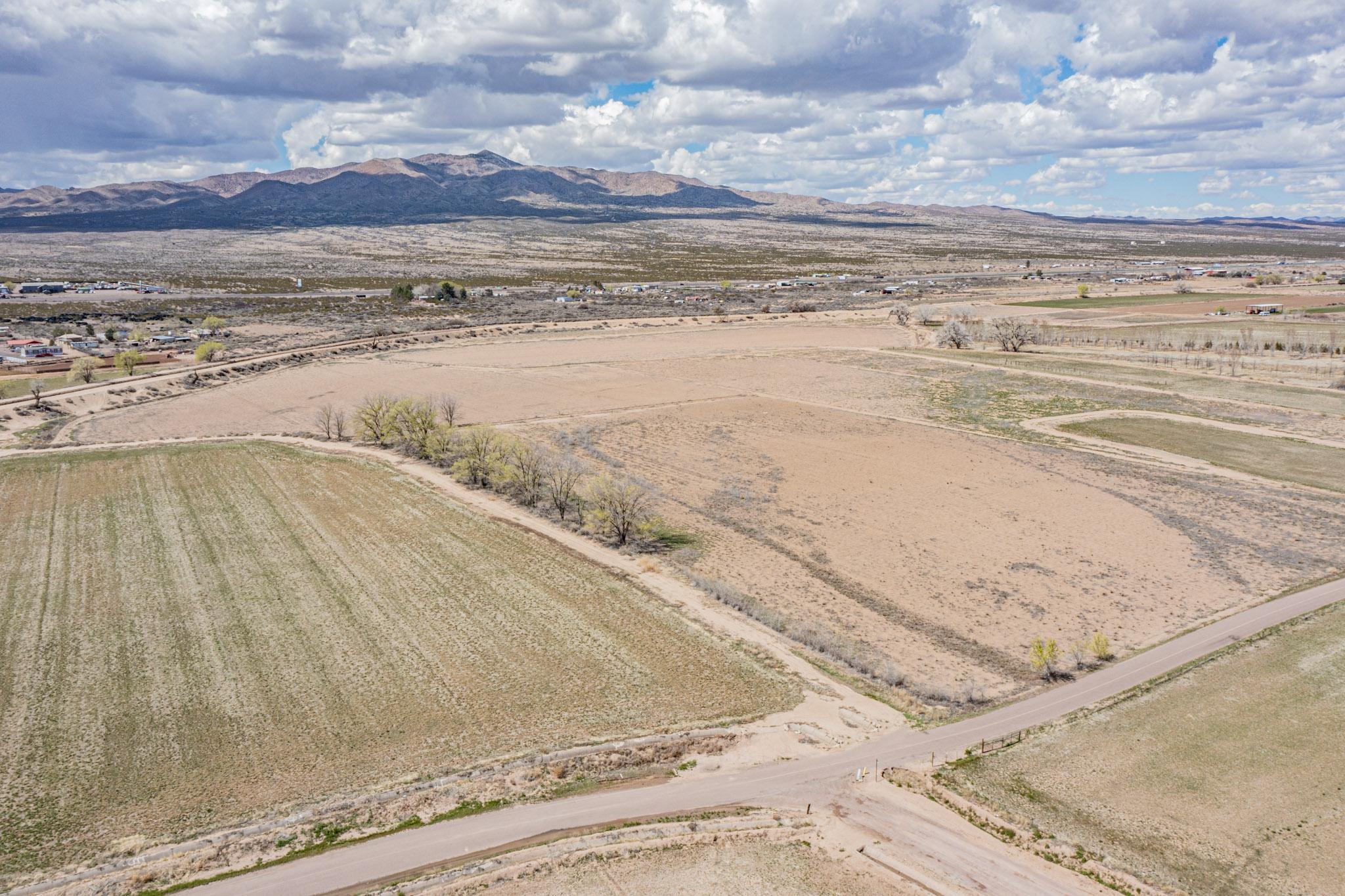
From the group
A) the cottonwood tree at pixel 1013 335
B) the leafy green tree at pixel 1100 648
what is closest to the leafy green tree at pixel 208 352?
the leafy green tree at pixel 1100 648

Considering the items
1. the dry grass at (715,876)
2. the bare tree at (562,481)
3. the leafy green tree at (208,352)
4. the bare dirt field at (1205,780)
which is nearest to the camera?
the dry grass at (715,876)

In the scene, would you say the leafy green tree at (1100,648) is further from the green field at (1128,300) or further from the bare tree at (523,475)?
the green field at (1128,300)

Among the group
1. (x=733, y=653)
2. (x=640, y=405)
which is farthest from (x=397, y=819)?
(x=640, y=405)

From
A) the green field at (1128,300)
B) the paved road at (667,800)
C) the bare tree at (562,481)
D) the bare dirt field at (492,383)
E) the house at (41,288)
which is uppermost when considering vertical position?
the house at (41,288)

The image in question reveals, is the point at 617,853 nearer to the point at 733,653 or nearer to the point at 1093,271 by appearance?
the point at 733,653

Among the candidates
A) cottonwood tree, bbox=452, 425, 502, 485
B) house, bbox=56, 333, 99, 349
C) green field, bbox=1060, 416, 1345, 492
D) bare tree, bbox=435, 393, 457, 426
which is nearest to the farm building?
house, bbox=56, 333, 99, 349

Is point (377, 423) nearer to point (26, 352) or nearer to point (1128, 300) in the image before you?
point (26, 352)

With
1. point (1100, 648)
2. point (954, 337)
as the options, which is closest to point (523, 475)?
point (1100, 648)
